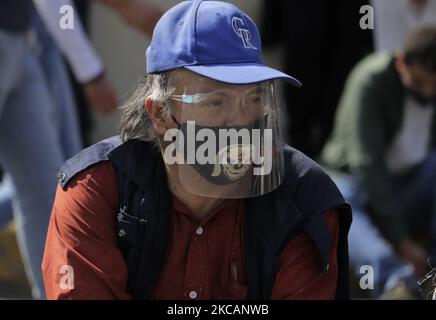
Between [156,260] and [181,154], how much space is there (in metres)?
0.26

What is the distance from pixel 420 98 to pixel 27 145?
1.82 m

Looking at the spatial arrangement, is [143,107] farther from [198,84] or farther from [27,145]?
[27,145]

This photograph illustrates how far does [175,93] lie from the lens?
2424 millimetres

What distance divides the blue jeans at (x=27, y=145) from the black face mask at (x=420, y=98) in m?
1.65

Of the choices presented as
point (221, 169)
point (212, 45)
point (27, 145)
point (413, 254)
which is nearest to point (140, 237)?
point (221, 169)

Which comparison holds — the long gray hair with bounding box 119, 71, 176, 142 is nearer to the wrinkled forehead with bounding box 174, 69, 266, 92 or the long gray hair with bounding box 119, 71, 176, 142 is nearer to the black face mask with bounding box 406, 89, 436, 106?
the wrinkled forehead with bounding box 174, 69, 266, 92

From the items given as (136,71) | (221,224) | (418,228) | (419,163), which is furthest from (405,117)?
(221,224)

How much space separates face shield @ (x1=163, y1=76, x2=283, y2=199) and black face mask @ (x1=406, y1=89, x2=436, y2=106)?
210 cm

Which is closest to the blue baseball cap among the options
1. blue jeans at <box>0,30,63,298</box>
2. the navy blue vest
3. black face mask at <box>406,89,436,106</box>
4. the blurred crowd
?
the navy blue vest

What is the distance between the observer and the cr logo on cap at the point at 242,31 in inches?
93.4

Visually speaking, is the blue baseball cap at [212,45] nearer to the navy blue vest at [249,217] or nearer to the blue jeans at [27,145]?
the navy blue vest at [249,217]

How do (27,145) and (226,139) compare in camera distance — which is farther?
(27,145)

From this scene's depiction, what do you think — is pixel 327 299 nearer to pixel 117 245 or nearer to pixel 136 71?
pixel 117 245

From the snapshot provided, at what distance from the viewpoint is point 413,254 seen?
438 cm
